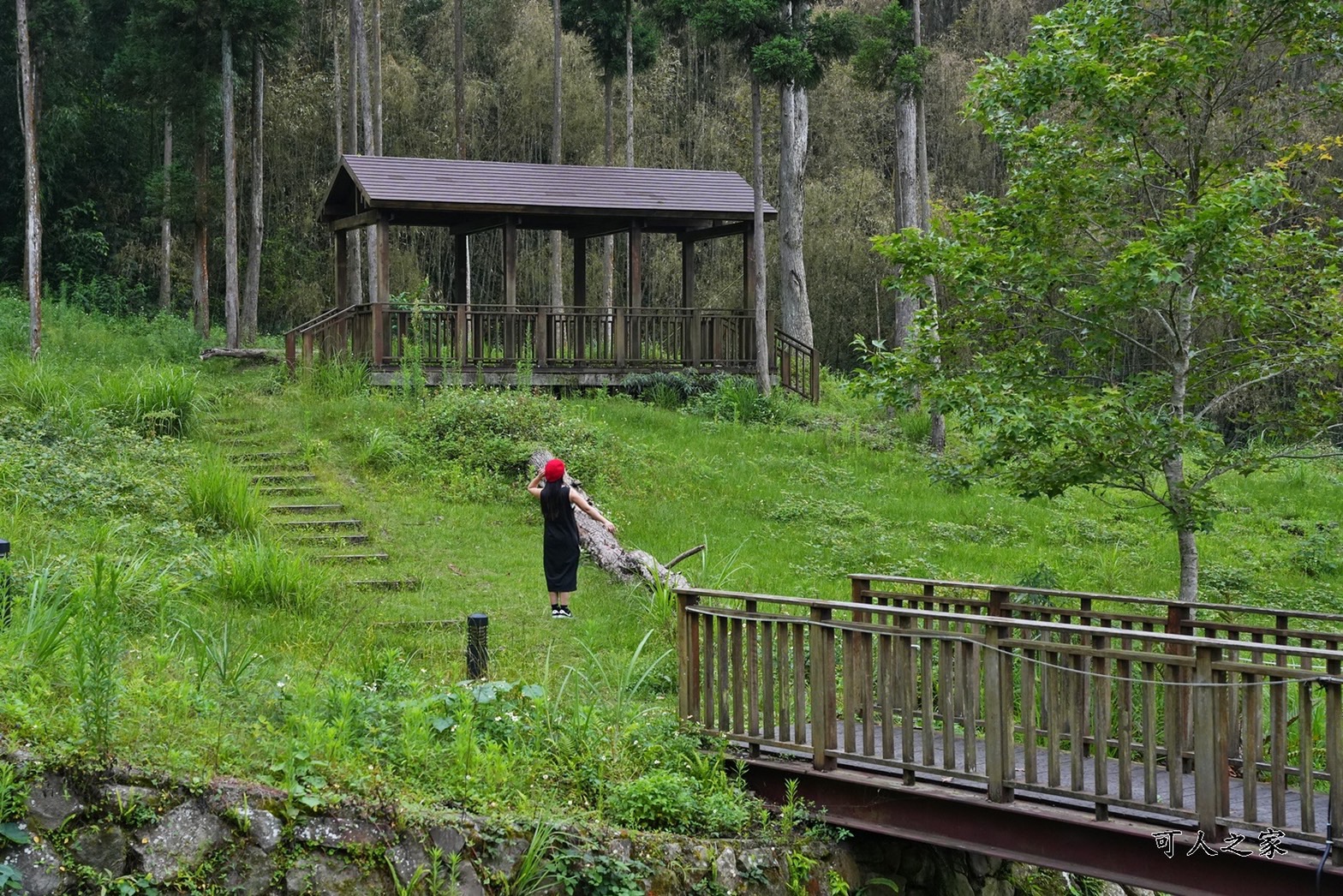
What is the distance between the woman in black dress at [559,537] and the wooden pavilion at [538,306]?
32.9 feet

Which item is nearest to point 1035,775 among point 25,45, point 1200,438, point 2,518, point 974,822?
point 974,822

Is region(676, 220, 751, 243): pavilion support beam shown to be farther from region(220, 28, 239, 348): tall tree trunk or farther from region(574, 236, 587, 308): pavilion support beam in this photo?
region(220, 28, 239, 348): tall tree trunk

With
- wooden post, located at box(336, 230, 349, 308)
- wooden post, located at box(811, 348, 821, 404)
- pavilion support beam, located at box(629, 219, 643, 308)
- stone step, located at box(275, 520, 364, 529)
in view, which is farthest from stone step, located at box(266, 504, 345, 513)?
wooden post, located at box(811, 348, 821, 404)

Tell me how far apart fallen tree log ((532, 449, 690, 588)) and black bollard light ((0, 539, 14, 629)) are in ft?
14.3

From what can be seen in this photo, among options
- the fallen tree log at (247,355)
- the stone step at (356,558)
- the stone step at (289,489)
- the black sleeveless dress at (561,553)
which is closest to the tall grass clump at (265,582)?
the stone step at (356,558)

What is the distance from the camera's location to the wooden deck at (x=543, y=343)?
20.5 meters

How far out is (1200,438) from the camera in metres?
9.45

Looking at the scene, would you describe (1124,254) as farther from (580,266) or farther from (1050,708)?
(580,266)

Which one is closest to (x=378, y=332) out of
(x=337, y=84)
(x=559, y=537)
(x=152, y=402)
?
(x=152, y=402)

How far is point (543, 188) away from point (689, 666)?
16.1 metres

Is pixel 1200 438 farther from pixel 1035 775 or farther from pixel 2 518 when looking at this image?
pixel 2 518

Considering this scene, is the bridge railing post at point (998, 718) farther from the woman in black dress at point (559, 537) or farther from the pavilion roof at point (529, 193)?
the pavilion roof at point (529, 193)

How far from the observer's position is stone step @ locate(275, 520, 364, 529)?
12.4 metres

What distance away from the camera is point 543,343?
21625mm
